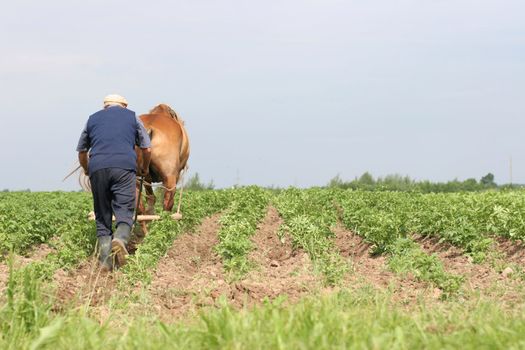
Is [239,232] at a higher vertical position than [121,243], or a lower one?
higher

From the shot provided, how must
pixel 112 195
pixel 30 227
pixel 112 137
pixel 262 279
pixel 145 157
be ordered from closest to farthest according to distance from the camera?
pixel 262 279 < pixel 112 137 < pixel 112 195 < pixel 145 157 < pixel 30 227

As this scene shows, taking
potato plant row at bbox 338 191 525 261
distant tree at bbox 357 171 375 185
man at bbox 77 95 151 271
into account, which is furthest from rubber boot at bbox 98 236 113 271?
distant tree at bbox 357 171 375 185

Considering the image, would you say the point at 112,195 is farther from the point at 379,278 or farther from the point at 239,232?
the point at 379,278

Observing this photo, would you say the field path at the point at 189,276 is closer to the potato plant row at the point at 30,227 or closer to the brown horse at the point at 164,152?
the brown horse at the point at 164,152

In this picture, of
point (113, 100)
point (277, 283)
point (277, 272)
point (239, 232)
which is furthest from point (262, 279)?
point (113, 100)

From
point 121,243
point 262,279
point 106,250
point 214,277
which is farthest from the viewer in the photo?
point 106,250

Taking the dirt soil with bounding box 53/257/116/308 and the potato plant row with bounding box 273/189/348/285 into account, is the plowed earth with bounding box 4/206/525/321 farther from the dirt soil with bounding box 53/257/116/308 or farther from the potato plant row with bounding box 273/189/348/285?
the potato plant row with bounding box 273/189/348/285

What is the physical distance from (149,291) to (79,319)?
7.93 feet

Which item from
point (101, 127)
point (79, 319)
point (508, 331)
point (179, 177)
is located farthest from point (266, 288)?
point (179, 177)

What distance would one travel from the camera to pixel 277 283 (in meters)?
7.89

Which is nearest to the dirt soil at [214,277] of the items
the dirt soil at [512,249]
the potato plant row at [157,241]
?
the potato plant row at [157,241]

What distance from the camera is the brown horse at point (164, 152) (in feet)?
40.3

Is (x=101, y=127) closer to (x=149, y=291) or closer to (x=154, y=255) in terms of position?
(x=154, y=255)

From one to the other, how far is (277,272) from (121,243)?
199 cm
